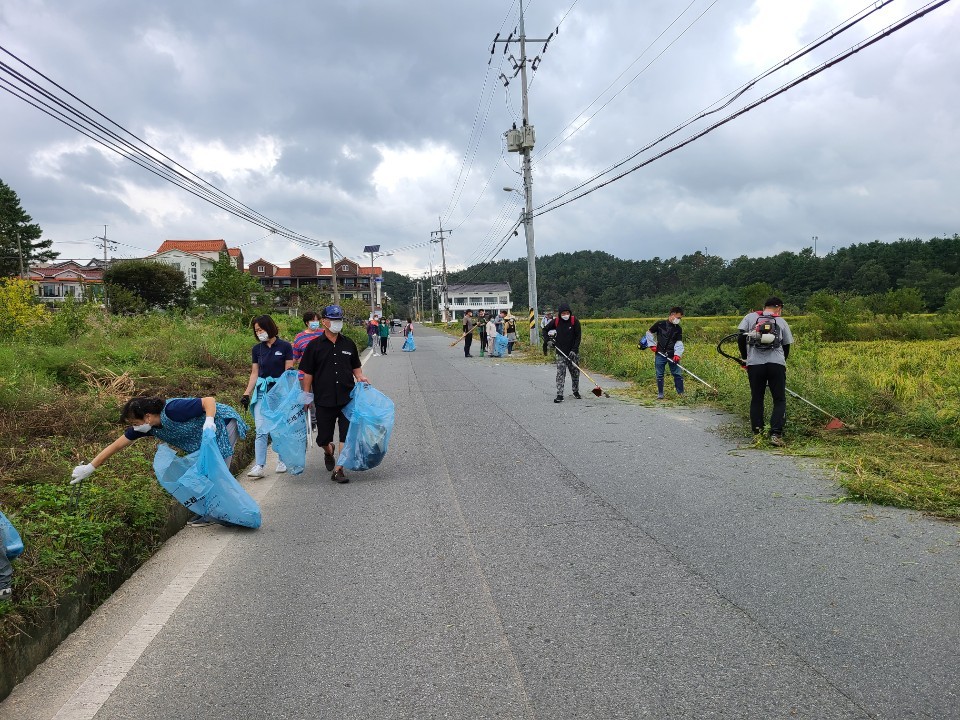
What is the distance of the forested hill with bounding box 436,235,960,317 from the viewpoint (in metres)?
62.0

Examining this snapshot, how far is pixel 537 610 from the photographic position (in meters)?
3.71

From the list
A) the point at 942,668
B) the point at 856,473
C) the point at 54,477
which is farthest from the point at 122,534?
the point at 856,473

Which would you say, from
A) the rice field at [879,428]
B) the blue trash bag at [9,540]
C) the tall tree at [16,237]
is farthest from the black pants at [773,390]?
the tall tree at [16,237]

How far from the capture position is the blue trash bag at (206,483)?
198 inches

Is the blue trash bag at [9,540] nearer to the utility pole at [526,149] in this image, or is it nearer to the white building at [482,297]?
the utility pole at [526,149]

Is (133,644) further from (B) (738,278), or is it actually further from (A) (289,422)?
(B) (738,278)

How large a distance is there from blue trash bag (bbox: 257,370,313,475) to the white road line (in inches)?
69.1

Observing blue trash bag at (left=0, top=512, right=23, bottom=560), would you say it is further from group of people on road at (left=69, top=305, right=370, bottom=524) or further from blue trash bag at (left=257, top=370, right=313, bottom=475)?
blue trash bag at (left=257, top=370, right=313, bottom=475)

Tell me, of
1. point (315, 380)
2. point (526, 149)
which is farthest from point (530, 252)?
point (315, 380)

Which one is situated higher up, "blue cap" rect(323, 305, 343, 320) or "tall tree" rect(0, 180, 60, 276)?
"tall tree" rect(0, 180, 60, 276)

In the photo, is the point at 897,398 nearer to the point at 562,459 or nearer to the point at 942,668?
the point at 562,459

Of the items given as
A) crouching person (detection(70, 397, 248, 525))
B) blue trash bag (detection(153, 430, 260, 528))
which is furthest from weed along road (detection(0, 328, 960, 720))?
crouching person (detection(70, 397, 248, 525))

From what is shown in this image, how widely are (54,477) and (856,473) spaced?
723cm

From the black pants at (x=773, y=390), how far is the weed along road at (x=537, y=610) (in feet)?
5.66
